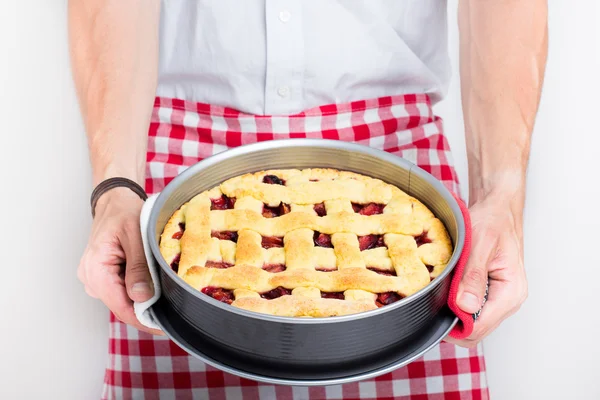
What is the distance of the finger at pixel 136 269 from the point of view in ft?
3.41

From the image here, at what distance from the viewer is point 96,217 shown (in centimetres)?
123

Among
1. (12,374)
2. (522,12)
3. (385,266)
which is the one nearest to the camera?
(385,266)

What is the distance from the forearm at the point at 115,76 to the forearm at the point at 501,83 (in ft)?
1.99

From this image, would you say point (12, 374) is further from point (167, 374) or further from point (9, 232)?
point (167, 374)

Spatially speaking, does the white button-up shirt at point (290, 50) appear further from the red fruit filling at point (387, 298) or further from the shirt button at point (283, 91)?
the red fruit filling at point (387, 298)

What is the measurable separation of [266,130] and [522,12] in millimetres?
536

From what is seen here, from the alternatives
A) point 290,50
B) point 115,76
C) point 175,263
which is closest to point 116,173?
point 115,76

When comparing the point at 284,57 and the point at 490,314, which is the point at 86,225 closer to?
the point at 284,57

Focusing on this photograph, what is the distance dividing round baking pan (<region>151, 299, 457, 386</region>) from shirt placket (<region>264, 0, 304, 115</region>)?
2.14 feet

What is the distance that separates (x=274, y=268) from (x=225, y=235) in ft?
0.34

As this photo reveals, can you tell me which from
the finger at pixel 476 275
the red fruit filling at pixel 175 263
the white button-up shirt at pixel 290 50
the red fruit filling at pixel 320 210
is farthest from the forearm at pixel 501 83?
the red fruit filling at pixel 175 263

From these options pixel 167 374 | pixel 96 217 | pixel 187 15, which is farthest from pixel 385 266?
pixel 187 15

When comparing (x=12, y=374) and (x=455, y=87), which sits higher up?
(x=455, y=87)

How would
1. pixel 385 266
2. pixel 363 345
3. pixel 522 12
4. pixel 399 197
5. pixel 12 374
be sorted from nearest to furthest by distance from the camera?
pixel 363 345
pixel 385 266
pixel 399 197
pixel 522 12
pixel 12 374
